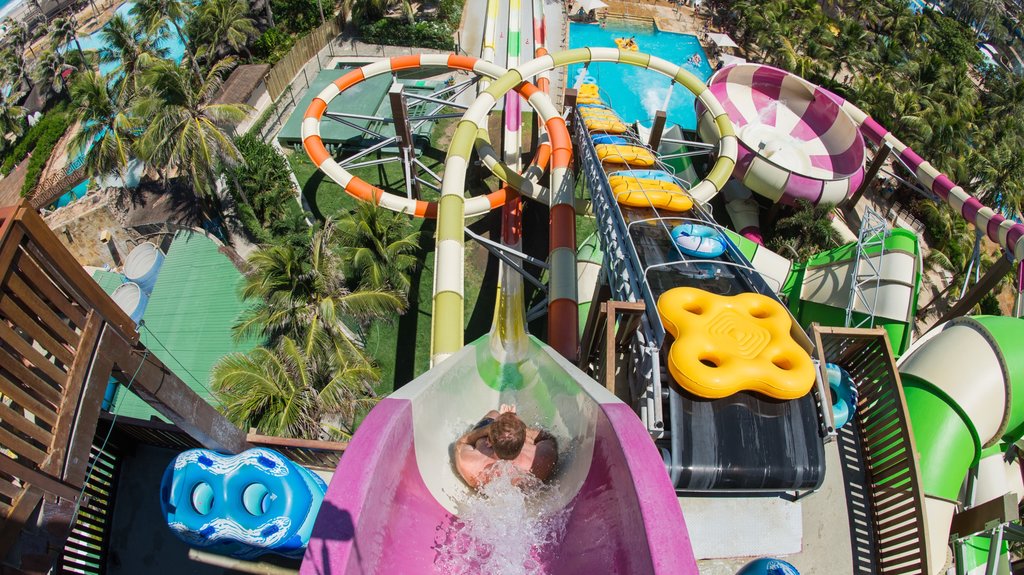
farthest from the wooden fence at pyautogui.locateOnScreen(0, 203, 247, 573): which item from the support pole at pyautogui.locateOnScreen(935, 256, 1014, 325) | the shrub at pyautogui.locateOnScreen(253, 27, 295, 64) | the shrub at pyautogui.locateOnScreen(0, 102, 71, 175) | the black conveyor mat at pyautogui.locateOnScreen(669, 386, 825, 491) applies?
the shrub at pyautogui.locateOnScreen(0, 102, 71, 175)

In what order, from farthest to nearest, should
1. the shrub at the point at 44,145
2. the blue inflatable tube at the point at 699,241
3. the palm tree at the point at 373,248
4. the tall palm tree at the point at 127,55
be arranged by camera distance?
the shrub at the point at 44,145 → the tall palm tree at the point at 127,55 → the palm tree at the point at 373,248 → the blue inflatable tube at the point at 699,241

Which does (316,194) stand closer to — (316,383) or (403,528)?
(316,383)

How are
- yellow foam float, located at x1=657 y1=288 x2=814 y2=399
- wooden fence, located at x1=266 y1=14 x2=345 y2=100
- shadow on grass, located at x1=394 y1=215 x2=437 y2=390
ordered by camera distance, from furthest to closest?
wooden fence, located at x1=266 y1=14 x2=345 y2=100, shadow on grass, located at x1=394 y1=215 x2=437 y2=390, yellow foam float, located at x1=657 y1=288 x2=814 y2=399

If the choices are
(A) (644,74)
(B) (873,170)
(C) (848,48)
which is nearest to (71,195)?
(A) (644,74)

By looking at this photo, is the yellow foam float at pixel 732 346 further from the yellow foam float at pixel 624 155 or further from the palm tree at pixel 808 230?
the palm tree at pixel 808 230

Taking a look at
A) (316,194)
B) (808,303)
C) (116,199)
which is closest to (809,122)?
(808,303)

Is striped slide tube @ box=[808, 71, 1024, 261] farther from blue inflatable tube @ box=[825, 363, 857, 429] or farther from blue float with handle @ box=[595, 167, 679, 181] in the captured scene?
blue float with handle @ box=[595, 167, 679, 181]

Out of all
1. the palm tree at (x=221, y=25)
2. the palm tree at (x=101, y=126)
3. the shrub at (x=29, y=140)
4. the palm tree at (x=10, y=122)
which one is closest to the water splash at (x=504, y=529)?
the palm tree at (x=101, y=126)
